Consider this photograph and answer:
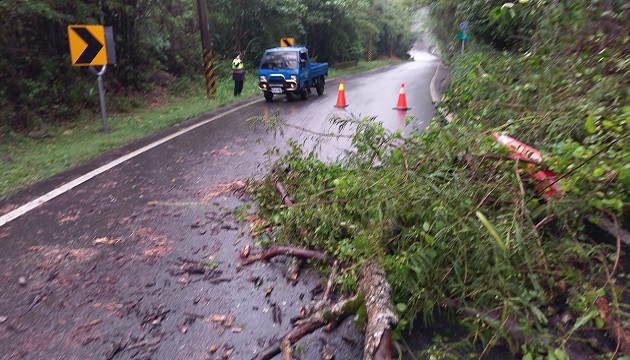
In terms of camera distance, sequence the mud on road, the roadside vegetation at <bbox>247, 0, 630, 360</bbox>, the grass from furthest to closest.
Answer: the grass < the mud on road < the roadside vegetation at <bbox>247, 0, 630, 360</bbox>

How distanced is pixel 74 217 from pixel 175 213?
44.8 inches

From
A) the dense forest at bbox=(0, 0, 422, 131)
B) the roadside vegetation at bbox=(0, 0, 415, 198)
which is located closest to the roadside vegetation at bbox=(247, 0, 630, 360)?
the roadside vegetation at bbox=(0, 0, 415, 198)

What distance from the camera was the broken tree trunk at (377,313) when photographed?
9.31ft

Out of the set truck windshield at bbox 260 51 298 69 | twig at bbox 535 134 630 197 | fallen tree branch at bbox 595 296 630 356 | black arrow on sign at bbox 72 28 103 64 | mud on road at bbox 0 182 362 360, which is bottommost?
mud on road at bbox 0 182 362 360

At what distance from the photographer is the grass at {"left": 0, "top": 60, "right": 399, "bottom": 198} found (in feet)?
26.0

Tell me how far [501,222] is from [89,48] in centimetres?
970

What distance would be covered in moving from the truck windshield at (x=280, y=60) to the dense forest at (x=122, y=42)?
4.14 m

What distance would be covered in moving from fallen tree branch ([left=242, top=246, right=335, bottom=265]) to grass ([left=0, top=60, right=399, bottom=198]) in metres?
4.23

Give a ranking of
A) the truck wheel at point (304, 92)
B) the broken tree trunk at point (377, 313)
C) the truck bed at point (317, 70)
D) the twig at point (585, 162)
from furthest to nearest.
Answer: the truck bed at point (317, 70) < the truck wheel at point (304, 92) < the twig at point (585, 162) < the broken tree trunk at point (377, 313)

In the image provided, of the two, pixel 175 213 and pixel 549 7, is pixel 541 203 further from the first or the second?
pixel 549 7

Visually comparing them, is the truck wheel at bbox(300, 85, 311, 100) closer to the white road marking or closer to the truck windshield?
the truck windshield

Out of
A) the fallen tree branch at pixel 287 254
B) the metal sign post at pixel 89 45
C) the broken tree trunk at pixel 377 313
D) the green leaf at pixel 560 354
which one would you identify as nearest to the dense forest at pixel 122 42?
the metal sign post at pixel 89 45

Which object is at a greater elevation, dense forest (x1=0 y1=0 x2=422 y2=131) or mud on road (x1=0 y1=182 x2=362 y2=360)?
dense forest (x1=0 y1=0 x2=422 y2=131)

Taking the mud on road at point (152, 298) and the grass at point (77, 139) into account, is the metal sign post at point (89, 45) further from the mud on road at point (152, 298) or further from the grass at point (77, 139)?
the mud on road at point (152, 298)
